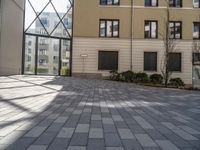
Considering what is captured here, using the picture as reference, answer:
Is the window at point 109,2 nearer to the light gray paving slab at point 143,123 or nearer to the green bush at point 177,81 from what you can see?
the green bush at point 177,81

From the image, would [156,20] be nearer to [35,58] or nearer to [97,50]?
[97,50]

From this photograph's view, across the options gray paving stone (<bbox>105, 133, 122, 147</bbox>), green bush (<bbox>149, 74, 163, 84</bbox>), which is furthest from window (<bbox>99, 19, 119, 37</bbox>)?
gray paving stone (<bbox>105, 133, 122, 147</bbox>)

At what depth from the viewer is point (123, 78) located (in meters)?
23.4

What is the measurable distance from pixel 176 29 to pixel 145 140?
2332 cm

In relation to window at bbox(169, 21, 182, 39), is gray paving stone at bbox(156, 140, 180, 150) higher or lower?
lower

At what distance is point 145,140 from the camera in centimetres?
439

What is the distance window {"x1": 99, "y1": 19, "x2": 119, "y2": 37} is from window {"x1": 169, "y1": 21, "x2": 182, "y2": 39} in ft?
17.4

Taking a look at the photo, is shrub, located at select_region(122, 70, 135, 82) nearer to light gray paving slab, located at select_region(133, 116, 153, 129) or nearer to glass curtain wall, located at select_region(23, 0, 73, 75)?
glass curtain wall, located at select_region(23, 0, 73, 75)

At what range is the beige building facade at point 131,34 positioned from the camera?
25062mm

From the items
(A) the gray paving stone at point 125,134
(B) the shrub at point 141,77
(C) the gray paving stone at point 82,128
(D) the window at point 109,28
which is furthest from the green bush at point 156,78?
(A) the gray paving stone at point 125,134

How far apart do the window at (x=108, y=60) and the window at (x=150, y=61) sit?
2853 mm

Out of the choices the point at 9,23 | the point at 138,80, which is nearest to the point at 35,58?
the point at 9,23

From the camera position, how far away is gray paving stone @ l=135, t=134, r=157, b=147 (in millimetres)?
4160

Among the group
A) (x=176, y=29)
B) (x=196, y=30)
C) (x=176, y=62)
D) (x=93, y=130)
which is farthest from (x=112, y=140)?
(x=196, y=30)
